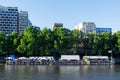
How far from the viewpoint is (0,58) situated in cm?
12494

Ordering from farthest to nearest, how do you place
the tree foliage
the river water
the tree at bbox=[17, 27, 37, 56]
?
the tree foliage
the tree at bbox=[17, 27, 37, 56]
the river water

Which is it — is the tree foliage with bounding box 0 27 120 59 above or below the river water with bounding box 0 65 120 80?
above

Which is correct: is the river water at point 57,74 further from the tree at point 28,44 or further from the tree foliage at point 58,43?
the tree foliage at point 58,43

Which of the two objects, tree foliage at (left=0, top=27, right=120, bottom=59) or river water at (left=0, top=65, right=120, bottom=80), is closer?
river water at (left=0, top=65, right=120, bottom=80)

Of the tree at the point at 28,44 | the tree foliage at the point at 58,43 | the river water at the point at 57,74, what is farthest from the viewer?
the tree foliage at the point at 58,43

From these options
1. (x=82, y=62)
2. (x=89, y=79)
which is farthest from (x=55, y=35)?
(x=89, y=79)

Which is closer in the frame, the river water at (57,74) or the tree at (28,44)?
the river water at (57,74)

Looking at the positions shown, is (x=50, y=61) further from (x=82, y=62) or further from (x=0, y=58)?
(x=0, y=58)

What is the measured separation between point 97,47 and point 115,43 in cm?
678

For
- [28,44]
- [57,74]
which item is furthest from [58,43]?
[57,74]

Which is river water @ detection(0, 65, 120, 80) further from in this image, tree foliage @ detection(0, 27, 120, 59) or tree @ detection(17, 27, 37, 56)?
tree foliage @ detection(0, 27, 120, 59)

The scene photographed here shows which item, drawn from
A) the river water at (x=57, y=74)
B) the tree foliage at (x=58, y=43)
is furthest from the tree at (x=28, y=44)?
the river water at (x=57, y=74)

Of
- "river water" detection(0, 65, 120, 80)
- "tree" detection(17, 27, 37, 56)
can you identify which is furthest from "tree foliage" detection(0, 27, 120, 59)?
"river water" detection(0, 65, 120, 80)

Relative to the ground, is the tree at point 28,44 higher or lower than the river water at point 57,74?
higher
